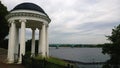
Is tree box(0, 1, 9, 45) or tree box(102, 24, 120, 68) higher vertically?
tree box(0, 1, 9, 45)

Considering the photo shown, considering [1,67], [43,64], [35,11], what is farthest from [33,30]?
[43,64]

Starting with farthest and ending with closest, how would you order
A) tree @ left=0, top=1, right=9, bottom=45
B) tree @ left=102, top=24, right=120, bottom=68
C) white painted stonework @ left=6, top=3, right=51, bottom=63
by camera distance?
tree @ left=0, top=1, right=9, bottom=45
tree @ left=102, top=24, right=120, bottom=68
white painted stonework @ left=6, top=3, right=51, bottom=63

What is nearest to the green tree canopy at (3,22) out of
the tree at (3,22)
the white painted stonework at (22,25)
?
the tree at (3,22)

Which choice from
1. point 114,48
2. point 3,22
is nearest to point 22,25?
point 114,48

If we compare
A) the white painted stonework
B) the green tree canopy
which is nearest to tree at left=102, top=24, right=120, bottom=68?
the white painted stonework

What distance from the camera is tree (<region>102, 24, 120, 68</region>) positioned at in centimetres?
3048

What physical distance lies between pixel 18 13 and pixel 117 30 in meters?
16.2

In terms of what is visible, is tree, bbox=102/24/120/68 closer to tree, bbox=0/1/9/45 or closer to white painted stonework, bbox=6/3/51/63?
white painted stonework, bbox=6/3/51/63

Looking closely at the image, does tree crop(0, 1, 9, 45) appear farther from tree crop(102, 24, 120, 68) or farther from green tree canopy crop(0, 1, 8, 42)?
tree crop(102, 24, 120, 68)

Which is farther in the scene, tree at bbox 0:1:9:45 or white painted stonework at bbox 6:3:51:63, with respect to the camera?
tree at bbox 0:1:9:45

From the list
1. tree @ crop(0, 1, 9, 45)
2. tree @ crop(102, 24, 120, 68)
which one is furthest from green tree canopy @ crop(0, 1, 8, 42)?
tree @ crop(102, 24, 120, 68)

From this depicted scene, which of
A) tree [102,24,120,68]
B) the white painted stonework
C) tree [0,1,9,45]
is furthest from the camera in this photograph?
tree [0,1,9,45]

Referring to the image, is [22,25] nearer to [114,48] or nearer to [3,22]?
[114,48]

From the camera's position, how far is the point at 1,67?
76.3 feet
